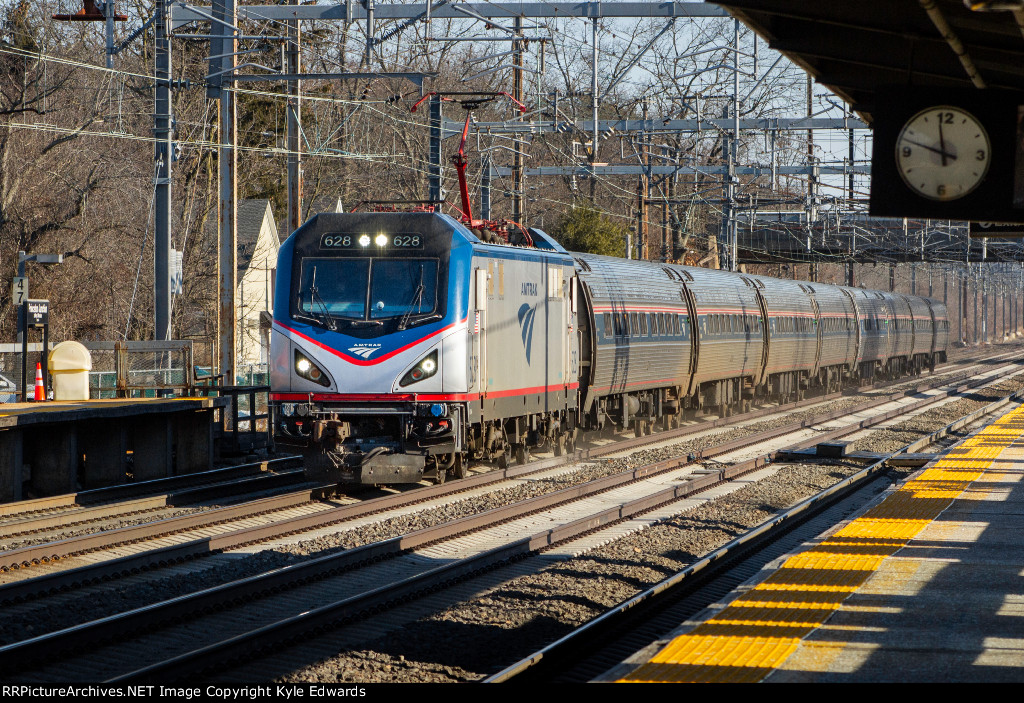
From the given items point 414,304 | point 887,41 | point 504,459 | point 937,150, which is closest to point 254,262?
point 504,459

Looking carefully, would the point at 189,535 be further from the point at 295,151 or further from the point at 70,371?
the point at 295,151

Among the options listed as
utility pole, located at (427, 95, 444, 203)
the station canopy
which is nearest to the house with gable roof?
utility pole, located at (427, 95, 444, 203)

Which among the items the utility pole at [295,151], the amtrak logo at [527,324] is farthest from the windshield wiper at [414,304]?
the utility pole at [295,151]

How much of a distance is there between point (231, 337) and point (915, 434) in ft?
46.7

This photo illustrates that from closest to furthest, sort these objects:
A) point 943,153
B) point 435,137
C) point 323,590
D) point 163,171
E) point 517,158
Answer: point 943,153
point 323,590
point 163,171
point 435,137
point 517,158

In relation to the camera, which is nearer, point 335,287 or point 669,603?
point 669,603

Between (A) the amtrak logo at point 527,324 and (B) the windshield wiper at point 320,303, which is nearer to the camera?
(B) the windshield wiper at point 320,303

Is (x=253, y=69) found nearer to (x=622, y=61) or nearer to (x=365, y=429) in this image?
(x=622, y=61)

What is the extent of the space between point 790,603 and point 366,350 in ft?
23.4

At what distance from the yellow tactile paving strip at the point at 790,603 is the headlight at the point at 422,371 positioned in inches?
200

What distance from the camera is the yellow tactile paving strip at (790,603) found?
657cm

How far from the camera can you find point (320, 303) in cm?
1442

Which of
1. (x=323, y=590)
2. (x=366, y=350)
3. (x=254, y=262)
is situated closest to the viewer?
(x=323, y=590)

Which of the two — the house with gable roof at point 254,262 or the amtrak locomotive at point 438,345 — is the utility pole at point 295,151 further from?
the house with gable roof at point 254,262
